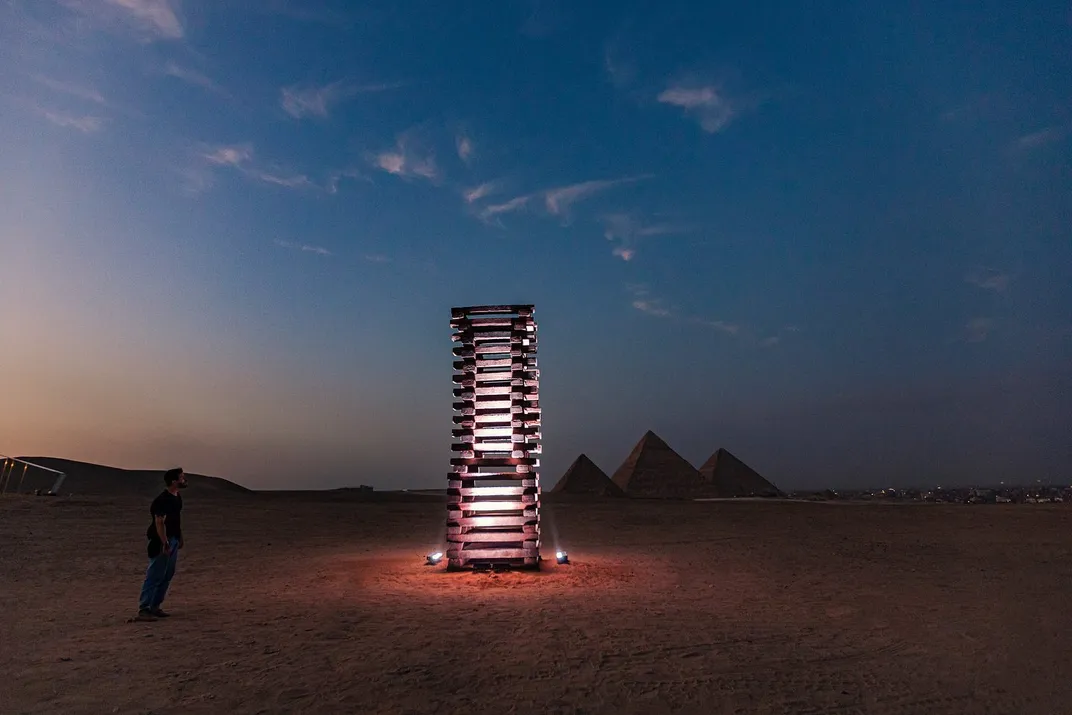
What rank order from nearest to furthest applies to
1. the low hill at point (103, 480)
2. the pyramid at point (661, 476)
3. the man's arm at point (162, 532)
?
the man's arm at point (162, 532)
the low hill at point (103, 480)
the pyramid at point (661, 476)

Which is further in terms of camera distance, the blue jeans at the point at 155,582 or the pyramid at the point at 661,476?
the pyramid at the point at 661,476

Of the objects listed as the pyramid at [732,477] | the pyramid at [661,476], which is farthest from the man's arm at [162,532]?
the pyramid at [732,477]


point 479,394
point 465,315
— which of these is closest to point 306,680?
point 479,394

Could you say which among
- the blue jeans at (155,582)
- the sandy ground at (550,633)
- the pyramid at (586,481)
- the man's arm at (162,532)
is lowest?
the sandy ground at (550,633)

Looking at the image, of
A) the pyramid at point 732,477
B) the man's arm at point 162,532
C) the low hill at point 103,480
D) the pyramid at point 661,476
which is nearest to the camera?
the man's arm at point 162,532

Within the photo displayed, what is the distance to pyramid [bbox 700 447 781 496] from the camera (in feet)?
170

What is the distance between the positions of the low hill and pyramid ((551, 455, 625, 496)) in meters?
23.5

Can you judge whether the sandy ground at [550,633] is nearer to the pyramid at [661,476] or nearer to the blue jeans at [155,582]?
the blue jeans at [155,582]

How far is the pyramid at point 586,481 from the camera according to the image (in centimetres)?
4797

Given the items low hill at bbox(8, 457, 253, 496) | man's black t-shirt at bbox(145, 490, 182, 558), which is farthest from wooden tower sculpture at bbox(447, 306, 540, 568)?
low hill at bbox(8, 457, 253, 496)

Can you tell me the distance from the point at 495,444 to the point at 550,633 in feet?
16.7

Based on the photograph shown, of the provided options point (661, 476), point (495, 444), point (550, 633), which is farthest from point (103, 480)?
point (550, 633)

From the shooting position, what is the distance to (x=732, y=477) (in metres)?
52.7

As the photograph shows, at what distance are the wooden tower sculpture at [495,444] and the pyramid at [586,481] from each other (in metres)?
36.8
